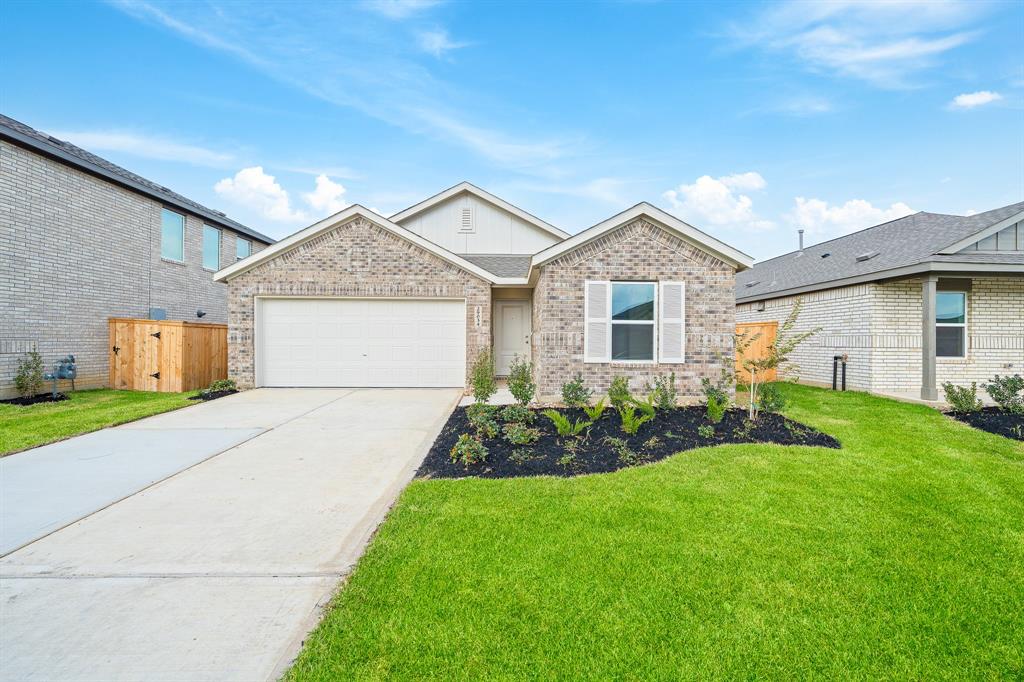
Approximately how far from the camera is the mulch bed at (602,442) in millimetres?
5016

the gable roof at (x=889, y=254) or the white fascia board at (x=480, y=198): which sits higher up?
the white fascia board at (x=480, y=198)

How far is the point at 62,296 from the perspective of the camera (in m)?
10.8

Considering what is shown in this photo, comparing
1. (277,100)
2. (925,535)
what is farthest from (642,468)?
(277,100)

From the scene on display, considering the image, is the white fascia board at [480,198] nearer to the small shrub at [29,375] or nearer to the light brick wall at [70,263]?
the light brick wall at [70,263]

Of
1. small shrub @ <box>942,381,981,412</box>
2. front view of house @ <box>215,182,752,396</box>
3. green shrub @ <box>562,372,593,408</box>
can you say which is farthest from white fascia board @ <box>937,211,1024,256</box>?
green shrub @ <box>562,372,593,408</box>

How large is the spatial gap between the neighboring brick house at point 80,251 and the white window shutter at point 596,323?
500 inches

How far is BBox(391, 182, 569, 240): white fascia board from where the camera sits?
15255 millimetres

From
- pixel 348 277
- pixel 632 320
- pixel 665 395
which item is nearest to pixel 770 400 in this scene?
pixel 665 395

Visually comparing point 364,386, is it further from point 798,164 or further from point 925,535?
point 798,164

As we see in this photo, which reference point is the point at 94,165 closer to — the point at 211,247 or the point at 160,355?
the point at 211,247

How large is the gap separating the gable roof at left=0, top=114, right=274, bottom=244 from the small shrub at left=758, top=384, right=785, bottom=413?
1597 centimetres

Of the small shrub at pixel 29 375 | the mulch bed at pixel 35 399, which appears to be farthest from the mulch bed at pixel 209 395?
the small shrub at pixel 29 375

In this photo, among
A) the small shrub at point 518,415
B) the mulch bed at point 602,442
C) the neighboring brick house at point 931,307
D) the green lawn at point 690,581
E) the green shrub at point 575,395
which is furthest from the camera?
the neighboring brick house at point 931,307

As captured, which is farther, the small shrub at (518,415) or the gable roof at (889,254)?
the gable roof at (889,254)
